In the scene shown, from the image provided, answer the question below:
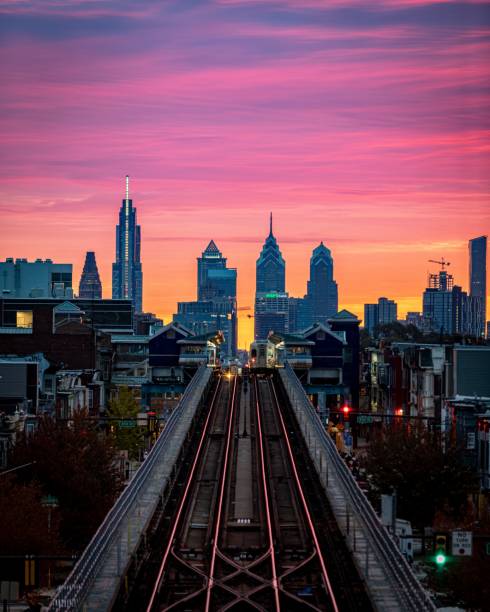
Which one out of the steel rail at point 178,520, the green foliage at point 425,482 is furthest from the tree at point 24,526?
the green foliage at point 425,482

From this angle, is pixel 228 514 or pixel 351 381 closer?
pixel 228 514

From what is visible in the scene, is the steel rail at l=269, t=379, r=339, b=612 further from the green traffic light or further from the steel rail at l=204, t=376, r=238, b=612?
the green traffic light

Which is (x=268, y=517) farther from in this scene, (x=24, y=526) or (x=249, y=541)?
(x=24, y=526)

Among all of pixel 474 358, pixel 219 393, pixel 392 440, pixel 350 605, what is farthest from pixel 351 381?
pixel 350 605

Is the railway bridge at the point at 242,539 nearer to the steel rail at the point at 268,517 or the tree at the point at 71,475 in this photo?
the steel rail at the point at 268,517

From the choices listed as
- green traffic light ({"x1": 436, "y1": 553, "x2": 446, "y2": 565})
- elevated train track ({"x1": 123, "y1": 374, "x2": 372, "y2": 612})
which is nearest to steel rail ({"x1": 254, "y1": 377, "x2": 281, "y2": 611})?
elevated train track ({"x1": 123, "y1": 374, "x2": 372, "y2": 612})

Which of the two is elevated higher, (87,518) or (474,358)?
(474,358)

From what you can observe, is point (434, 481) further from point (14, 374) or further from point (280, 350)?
point (280, 350)
